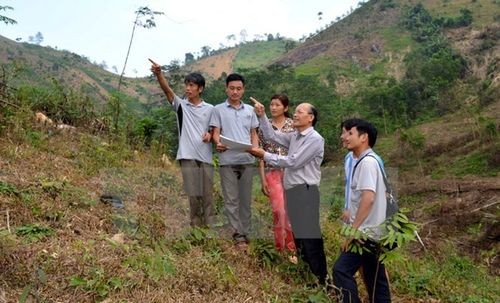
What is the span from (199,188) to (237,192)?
1.06 feet

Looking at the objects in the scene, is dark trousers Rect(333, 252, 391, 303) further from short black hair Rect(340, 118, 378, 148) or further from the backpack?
short black hair Rect(340, 118, 378, 148)

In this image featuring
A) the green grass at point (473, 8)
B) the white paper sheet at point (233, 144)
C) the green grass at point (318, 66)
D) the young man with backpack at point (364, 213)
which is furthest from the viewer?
the green grass at point (318, 66)

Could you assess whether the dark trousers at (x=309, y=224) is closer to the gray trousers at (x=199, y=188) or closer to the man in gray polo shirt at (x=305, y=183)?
the man in gray polo shirt at (x=305, y=183)

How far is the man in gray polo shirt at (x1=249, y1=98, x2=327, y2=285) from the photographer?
3186 mm

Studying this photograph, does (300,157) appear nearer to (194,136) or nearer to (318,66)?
(194,136)

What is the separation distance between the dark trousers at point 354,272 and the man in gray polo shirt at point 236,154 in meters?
1.09

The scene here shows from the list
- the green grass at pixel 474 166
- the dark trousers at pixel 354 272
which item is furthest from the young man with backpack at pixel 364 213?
the green grass at pixel 474 166

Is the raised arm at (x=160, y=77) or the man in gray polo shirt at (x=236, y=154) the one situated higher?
the raised arm at (x=160, y=77)

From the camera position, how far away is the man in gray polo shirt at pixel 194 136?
147 inches

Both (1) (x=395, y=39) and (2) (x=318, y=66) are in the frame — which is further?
(1) (x=395, y=39)

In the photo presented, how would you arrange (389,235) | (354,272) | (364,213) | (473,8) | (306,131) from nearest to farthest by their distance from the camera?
(389,235), (364,213), (354,272), (306,131), (473,8)

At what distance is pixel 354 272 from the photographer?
109 inches

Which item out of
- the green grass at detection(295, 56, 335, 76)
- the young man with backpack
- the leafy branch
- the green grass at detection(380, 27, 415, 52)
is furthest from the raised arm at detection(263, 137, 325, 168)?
the green grass at detection(380, 27, 415, 52)

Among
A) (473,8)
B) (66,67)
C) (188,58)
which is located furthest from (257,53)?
(473,8)
